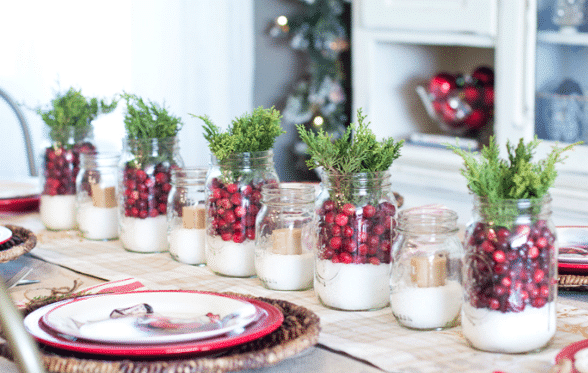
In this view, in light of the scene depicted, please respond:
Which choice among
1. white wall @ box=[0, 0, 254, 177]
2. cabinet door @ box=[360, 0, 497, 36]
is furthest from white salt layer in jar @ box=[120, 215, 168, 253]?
white wall @ box=[0, 0, 254, 177]

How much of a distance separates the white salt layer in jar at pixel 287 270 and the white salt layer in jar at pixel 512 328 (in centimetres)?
31

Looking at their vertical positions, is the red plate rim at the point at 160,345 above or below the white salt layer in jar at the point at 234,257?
below

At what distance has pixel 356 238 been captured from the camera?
915 millimetres

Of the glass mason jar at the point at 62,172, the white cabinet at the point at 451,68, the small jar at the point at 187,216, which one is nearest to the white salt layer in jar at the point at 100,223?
the glass mason jar at the point at 62,172

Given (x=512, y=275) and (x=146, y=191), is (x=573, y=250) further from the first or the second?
(x=146, y=191)

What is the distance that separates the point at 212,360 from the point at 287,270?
348mm

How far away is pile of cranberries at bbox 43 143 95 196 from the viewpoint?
1.51 m

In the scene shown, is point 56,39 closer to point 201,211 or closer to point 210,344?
point 201,211

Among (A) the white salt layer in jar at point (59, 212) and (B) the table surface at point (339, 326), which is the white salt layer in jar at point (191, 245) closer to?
(B) the table surface at point (339, 326)

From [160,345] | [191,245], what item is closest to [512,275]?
[160,345]

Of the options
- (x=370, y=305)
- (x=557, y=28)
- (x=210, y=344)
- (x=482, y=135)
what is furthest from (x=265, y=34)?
(x=210, y=344)

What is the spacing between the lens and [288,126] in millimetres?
3375

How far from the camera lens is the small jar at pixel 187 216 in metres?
1.21

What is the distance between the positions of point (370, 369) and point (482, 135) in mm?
2137
